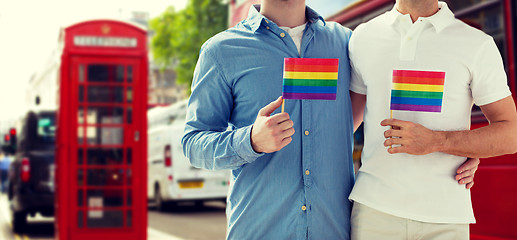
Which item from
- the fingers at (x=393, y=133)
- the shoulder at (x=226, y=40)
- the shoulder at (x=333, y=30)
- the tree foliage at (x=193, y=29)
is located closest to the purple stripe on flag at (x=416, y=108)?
the fingers at (x=393, y=133)

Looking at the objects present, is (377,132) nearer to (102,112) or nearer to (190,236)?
(102,112)

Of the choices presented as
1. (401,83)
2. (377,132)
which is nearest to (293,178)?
(377,132)

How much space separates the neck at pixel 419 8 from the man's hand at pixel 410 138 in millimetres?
424

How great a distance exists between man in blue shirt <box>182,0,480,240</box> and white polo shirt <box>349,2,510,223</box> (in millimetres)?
103

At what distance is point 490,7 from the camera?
4145 mm

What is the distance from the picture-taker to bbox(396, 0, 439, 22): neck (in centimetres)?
205

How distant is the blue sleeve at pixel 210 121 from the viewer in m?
1.98

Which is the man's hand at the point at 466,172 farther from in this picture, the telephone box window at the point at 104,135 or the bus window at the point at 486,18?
the telephone box window at the point at 104,135

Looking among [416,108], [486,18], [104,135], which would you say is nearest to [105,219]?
[104,135]

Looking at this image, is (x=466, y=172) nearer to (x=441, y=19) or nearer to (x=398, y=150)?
(x=398, y=150)

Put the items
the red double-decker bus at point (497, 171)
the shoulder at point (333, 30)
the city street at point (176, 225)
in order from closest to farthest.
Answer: the shoulder at point (333, 30) < the red double-decker bus at point (497, 171) < the city street at point (176, 225)

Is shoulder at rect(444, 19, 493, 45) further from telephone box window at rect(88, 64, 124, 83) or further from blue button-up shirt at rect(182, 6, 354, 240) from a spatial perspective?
telephone box window at rect(88, 64, 124, 83)

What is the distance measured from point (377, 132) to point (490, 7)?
2540 mm

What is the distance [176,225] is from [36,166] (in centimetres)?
266
